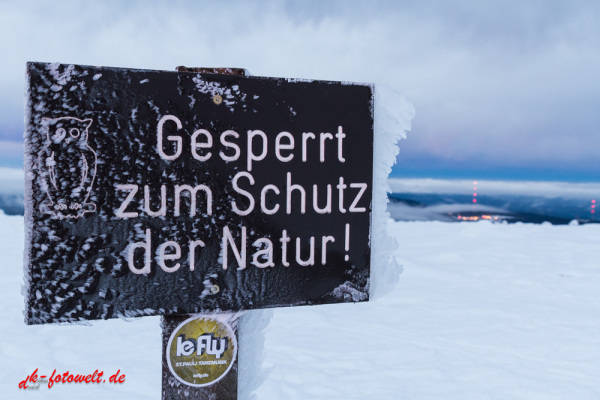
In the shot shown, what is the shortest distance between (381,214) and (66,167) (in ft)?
3.33

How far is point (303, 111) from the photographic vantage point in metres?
1.33

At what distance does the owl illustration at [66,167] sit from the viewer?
1.14m

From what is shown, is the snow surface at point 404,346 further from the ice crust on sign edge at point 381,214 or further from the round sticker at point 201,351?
the round sticker at point 201,351

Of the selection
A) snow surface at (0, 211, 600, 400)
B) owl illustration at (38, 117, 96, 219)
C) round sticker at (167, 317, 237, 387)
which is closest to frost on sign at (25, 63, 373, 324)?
owl illustration at (38, 117, 96, 219)


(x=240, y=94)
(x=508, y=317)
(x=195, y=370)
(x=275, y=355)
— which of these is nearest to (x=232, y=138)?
(x=240, y=94)

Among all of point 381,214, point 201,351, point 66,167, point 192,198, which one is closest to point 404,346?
point 381,214

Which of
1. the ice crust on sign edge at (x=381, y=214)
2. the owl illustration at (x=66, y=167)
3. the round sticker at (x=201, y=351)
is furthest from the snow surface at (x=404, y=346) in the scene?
the owl illustration at (x=66, y=167)

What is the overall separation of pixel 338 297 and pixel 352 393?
1.31m

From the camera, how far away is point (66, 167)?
1151mm

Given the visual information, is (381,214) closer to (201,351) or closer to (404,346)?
(201,351)

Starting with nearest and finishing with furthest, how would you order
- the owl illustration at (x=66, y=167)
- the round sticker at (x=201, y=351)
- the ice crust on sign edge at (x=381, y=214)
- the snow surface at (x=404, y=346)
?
the owl illustration at (x=66, y=167)
the round sticker at (x=201, y=351)
the ice crust on sign edge at (x=381, y=214)
the snow surface at (x=404, y=346)

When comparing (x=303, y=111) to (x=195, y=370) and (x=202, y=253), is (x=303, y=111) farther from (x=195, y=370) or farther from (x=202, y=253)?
(x=195, y=370)

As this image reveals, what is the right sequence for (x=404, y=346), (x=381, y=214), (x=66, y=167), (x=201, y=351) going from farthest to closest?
(x=404, y=346)
(x=381, y=214)
(x=201, y=351)
(x=66, y=167)

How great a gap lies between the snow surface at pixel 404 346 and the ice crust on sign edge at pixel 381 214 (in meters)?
0.32
